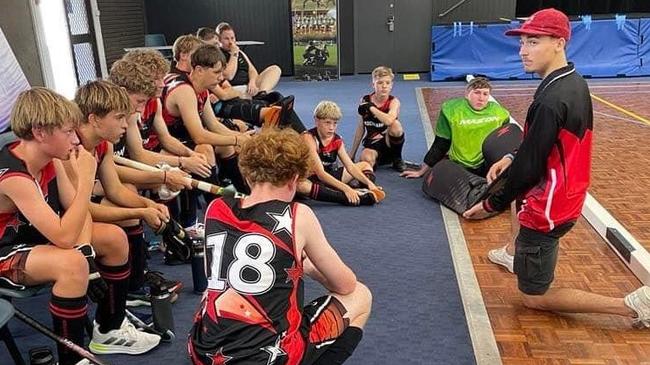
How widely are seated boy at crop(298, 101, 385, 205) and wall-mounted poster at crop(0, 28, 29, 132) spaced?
2167 mm

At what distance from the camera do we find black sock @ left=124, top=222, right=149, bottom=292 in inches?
103

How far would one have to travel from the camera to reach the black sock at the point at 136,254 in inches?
103

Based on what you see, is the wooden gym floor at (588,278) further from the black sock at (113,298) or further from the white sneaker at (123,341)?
the black sock at (113,298)

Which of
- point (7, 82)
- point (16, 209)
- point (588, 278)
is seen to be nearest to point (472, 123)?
point (588, 278)

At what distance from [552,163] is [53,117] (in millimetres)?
1857

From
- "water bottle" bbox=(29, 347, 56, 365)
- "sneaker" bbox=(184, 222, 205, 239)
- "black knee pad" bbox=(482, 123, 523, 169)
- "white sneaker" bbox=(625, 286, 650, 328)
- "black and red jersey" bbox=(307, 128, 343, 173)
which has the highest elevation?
"black knee pad" bbox=(482, 123, 523, 169)

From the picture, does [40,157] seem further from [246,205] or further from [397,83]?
[397,83]

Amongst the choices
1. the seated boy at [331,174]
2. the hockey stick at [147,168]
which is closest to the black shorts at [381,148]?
the seated boy at [331,174]

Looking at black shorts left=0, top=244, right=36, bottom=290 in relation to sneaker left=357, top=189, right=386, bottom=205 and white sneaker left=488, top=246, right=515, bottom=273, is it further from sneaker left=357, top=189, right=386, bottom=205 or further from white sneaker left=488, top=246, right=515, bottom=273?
sneaker left=357, top=189, right=386, bottom=205

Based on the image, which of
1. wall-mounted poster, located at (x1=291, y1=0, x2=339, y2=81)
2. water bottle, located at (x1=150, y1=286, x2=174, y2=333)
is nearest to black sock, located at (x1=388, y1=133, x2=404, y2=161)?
water bottle, located at (x1=150, y1=286, x2=174, y2=333)

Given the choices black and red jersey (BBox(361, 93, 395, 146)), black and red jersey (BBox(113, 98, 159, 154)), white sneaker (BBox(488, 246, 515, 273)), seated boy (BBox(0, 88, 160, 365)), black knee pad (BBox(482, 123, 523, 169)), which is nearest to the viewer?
seated boy (BBox(0, 88, 160, 365))

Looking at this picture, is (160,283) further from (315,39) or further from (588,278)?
(315,39)

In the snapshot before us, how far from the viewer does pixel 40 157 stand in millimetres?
1973

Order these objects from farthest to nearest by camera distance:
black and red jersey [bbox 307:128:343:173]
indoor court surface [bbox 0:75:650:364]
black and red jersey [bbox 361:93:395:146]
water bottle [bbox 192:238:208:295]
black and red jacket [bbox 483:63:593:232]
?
black and red jersey [bbox 361:93:395:146], black and red jersey [bbox 307:128:343:173], water bottle [bbox 192:238:208:295], indoor court surface [bbox 0:75:650:364], black and red jacket [bbox 483:63:593:232]
